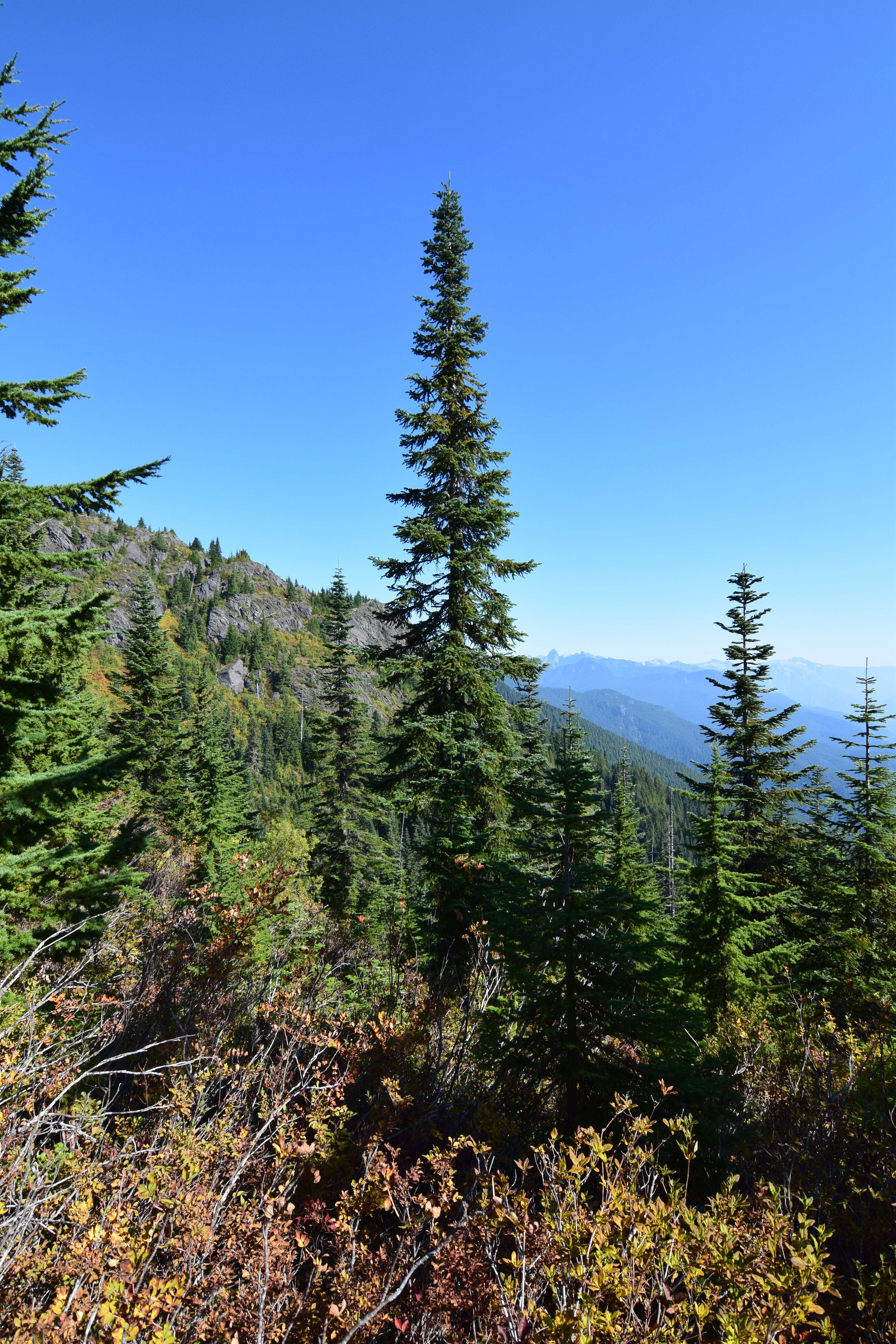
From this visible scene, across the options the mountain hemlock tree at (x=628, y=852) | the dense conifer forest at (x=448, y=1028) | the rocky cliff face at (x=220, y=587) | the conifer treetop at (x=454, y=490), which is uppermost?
the rocky cliff face at (x=220, y=587)

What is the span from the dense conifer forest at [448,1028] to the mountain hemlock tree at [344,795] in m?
1.95

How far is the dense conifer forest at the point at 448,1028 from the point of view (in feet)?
9.68

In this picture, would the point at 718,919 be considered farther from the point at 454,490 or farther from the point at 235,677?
the point at 235,677

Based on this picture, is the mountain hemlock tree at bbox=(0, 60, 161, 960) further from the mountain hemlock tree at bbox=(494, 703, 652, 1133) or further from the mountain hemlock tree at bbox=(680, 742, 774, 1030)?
the mountain hemlock tree at bbox=(680, 742, 774, 1030)

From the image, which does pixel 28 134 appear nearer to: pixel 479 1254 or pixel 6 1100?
pixel 6 1100

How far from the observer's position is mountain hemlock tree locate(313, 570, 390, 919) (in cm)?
1878

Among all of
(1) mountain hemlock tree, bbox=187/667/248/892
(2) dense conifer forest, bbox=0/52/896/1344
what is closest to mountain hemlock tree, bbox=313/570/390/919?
(2) dense conifer forest, bbox=0/52/896/1344

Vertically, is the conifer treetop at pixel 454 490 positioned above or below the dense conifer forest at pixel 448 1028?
above

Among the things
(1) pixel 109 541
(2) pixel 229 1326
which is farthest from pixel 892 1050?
(1) pixel 109 541

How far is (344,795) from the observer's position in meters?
19.4

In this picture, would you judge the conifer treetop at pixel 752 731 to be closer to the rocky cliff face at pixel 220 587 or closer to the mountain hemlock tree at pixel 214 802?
the mountain hemlock tree at pixel 214 802

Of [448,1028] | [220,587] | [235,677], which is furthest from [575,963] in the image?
[220,587]

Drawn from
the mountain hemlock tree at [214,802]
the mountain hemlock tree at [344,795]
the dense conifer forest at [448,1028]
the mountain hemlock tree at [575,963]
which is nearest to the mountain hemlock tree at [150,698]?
the mountain hemlock tree at [214,802]

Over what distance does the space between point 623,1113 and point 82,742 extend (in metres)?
10.4
